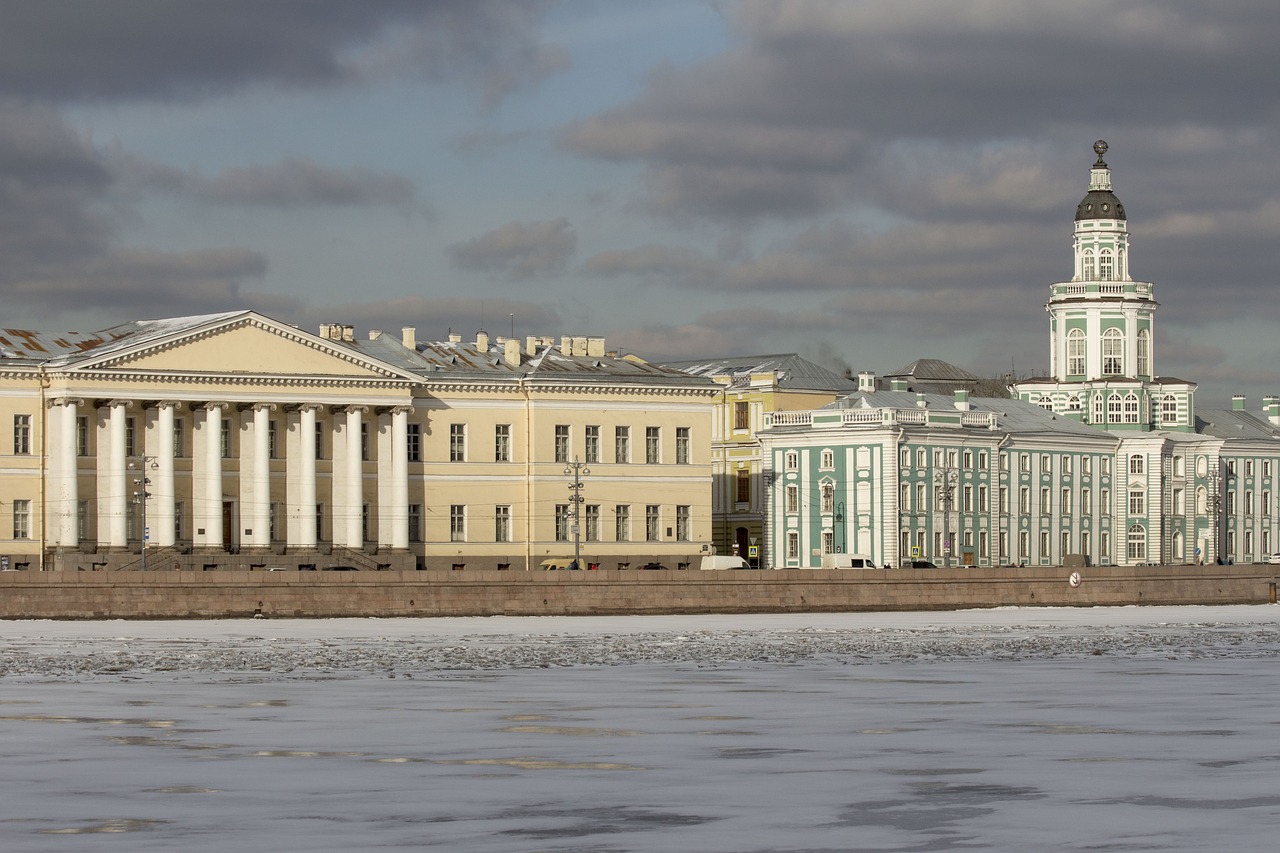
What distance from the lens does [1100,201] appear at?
105 metres

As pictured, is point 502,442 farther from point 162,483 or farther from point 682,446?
point 162,483

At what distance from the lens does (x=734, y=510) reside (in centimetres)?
9812

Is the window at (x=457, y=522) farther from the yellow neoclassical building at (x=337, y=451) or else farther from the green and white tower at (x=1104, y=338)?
the green and white tower at (x=1104, y=338)

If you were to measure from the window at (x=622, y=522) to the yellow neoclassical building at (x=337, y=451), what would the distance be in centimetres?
8

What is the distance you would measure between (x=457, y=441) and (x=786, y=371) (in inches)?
972

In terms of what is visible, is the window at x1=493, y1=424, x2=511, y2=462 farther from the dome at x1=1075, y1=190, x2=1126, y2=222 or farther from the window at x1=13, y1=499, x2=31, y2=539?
the dome at x1=1075, y1=190, x2=1126, y2=222

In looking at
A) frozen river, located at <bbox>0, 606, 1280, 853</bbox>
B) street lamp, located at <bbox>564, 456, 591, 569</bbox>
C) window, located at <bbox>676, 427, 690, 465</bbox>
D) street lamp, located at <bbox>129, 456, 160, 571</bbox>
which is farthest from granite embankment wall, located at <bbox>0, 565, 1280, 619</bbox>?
frozen river, located at <bbox>0, 606, 1280, 853</bbox>

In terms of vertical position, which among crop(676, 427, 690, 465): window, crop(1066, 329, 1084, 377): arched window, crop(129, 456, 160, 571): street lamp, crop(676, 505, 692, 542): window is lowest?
crop(676, 505, 692, 542): window

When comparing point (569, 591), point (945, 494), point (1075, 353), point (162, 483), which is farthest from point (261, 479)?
point (1075, 353)

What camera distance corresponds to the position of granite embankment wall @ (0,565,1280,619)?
193 feet

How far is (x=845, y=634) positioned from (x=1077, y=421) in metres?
53.2

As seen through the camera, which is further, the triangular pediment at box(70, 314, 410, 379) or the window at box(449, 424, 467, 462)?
the window at box(449, 424, 467, 462)

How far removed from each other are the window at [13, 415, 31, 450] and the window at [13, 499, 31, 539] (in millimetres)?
1564

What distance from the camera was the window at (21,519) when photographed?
72375 mm
